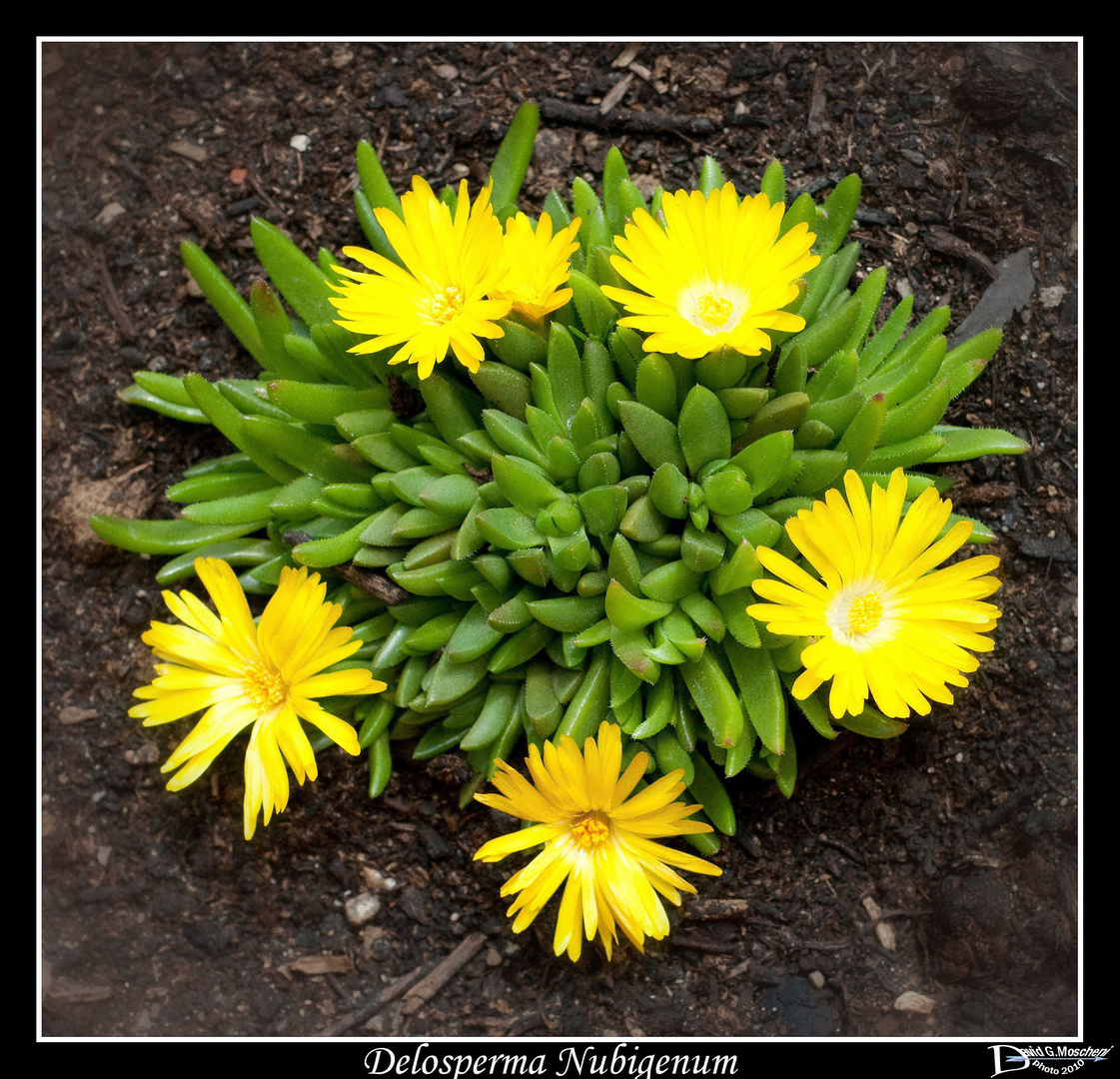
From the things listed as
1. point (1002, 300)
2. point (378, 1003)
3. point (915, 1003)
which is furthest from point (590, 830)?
point (1002, 300)

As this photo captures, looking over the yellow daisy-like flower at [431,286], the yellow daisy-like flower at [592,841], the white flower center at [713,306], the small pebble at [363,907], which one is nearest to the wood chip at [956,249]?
the white flower center at [713,306]

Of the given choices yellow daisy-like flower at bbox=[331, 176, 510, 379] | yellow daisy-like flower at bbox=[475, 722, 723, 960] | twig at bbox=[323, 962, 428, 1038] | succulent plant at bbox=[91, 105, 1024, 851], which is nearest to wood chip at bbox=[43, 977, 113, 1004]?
twig at bbox=[323, 962, 428, 1038]

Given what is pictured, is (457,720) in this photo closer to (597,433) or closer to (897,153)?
(597,433)

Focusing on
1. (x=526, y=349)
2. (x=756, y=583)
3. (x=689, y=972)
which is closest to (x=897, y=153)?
(x=526, y=349)

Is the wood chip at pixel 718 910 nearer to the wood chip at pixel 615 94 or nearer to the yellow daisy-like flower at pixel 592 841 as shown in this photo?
the yellow daisy-like flower at pixel 592 841

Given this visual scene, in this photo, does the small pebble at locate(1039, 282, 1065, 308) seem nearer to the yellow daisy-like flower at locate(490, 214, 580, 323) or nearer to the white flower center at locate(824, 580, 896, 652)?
the white flower center at locate(824, 580, 896, 652)
